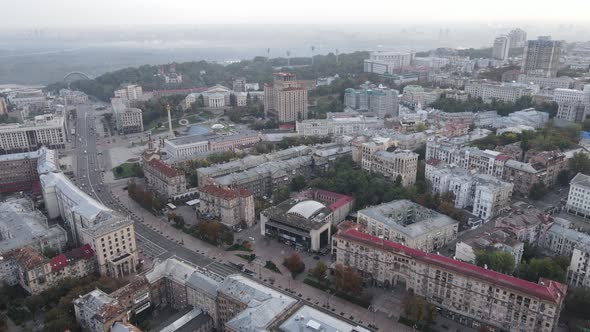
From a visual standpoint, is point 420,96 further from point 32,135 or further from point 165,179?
point 32,135

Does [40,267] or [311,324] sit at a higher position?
[311,324]

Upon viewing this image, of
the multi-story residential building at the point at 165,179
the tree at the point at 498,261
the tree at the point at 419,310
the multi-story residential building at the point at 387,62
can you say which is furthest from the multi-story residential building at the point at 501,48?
the tree at the point at 419,310

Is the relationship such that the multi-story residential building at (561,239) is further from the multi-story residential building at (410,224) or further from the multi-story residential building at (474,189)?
the multi-story residential building at (410,224)

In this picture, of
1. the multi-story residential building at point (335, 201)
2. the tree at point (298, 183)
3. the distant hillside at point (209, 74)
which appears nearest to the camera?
the multi-story residential building at point (335, 201)

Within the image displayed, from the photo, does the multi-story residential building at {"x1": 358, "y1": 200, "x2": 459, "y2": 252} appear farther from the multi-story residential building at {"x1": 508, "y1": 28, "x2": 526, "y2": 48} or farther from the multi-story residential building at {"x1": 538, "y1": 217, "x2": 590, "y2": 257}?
the multi-story residential building at {"x1": 508, "y1": 28, "x2": 526, "y2": 48}

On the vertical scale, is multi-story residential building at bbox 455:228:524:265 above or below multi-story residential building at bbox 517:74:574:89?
below

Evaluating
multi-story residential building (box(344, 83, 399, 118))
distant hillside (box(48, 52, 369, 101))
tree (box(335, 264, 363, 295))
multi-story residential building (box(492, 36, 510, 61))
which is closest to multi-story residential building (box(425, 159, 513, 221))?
tree (box(335, 264, 363, 295))

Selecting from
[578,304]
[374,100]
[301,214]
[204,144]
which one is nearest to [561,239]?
[578,304]
